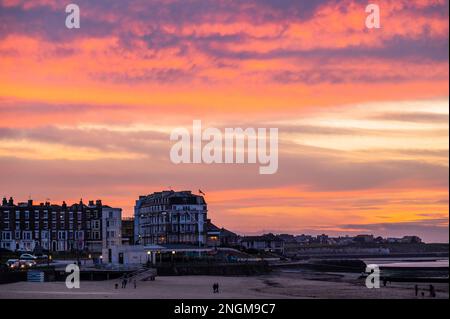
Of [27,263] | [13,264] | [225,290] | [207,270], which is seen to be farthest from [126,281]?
[27,263]

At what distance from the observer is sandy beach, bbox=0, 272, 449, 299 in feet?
309

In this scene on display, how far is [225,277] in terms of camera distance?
447 feet

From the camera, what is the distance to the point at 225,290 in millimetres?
104750

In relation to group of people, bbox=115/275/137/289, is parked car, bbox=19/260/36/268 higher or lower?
higher

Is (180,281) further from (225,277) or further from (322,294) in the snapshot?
(322,294)

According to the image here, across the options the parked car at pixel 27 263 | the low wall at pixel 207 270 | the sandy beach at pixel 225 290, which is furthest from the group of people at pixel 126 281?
the parked car at pixel 27 263

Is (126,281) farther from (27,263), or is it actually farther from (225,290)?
(27,263)

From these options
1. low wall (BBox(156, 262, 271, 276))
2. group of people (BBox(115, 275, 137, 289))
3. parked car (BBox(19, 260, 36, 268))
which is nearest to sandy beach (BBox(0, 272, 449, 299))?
group of people (BBox(115, 275, 137, 289))

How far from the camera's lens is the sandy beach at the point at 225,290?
309 feet

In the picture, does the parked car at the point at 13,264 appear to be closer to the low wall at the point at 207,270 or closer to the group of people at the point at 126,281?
the low wall at the point at 207,270

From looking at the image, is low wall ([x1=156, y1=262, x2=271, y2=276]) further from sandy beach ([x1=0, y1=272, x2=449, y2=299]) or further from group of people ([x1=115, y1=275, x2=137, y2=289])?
group of people ([x1=115, y1=275, x2=137, y2=289])
